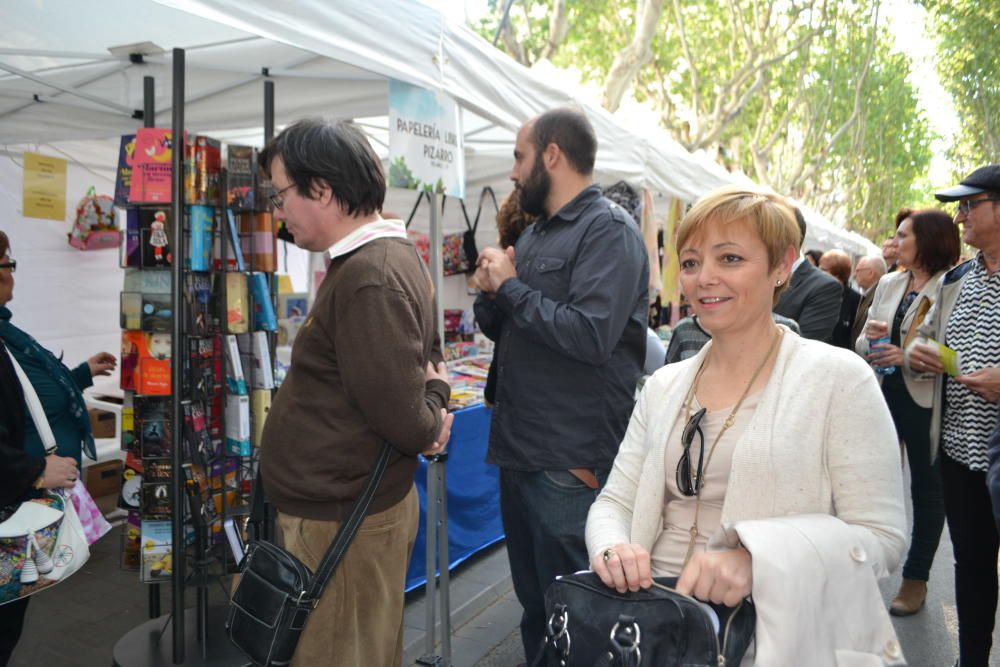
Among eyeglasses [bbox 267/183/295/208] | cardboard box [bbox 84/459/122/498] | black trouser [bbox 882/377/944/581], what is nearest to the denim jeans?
eyeglasses [bbox 267/183/295/208]

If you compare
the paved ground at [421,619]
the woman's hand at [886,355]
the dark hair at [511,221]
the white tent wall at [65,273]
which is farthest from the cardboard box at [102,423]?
the woman's hand at [886,355]

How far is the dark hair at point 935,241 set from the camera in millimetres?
3715

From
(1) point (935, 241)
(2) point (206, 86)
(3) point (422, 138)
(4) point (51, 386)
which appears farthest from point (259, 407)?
(1) point (935, 241)

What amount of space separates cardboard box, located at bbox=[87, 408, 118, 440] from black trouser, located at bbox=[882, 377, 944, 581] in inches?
203

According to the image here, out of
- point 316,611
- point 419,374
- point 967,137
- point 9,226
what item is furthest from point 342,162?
point 967,137

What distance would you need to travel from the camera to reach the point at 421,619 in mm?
3590

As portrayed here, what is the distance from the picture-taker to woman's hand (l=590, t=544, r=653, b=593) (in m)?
1.23

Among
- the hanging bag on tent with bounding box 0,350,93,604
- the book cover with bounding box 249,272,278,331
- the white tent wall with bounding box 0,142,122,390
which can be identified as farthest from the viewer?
the white tent wall with bounding box 0,142,122,390

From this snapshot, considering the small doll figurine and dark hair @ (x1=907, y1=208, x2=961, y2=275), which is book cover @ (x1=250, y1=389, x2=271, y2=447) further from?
dark hair @ (x1=907, y1=208, x2=961, y2=275)

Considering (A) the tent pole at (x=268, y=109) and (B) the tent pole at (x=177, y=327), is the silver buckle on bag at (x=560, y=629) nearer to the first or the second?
(B) the tent pole at (x=177, y=327)

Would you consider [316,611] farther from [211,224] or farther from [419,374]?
[211,224]

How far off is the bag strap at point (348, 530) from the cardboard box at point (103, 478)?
4124 millimetres

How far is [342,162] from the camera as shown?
5.97ft

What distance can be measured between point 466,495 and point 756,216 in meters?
2.94
